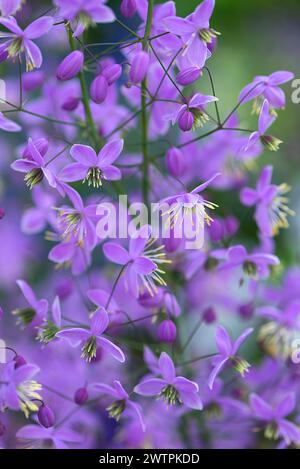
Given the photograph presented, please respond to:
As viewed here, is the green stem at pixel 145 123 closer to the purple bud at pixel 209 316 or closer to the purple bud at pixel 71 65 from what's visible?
the purple bud at pixel 71 65

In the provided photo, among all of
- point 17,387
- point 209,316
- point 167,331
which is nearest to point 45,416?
point 17,387

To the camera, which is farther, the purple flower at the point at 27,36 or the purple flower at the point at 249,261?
the purple flower at the point at 249,261

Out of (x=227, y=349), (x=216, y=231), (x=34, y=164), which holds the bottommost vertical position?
(x=227, y=349)

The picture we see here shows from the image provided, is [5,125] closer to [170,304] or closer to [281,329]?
[170,304]

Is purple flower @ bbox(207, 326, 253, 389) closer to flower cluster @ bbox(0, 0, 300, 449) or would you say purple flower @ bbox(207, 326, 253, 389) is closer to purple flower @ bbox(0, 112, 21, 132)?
flower cluster @ bbox(0, 0, 300, 449)

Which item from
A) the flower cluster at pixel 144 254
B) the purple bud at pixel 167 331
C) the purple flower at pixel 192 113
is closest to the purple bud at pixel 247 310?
the flower cluster at pixel 144 254
